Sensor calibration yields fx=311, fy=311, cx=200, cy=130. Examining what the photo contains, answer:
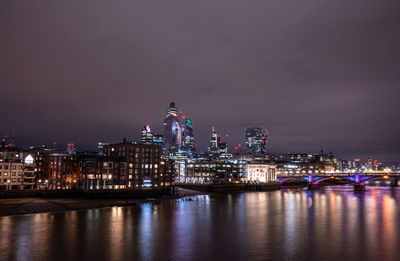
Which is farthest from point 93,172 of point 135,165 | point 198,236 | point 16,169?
point 198,236

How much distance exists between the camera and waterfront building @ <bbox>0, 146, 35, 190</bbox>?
339 ft

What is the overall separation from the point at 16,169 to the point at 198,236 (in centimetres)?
8214

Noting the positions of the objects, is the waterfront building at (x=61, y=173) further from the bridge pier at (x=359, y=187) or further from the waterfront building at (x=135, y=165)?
the bridge pier at (x=359, y=187)

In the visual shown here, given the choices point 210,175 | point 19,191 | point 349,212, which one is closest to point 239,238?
point 349,212

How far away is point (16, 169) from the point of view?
106m

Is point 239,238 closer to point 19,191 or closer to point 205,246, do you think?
point 205,246

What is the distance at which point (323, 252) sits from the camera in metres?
42.4

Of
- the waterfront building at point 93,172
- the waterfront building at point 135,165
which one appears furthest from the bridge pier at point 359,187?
the waterfront building at point 93,172

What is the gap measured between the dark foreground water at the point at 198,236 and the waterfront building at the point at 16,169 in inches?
1680

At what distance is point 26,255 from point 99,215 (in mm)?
33395

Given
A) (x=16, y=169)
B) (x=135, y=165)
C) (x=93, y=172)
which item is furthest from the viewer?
(x=135, y=165)

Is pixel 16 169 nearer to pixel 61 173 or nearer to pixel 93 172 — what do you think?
pixel 61 173

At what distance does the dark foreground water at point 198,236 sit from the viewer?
134 ft

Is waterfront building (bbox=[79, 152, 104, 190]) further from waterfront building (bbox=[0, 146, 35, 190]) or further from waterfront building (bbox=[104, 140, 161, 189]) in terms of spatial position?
waterfront building (bbox=[0, 146, 35, 190])
